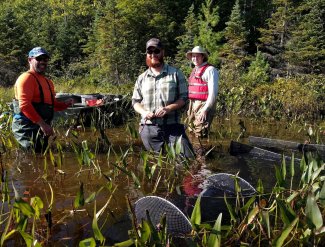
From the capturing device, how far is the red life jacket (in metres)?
5.90

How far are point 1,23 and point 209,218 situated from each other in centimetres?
3054

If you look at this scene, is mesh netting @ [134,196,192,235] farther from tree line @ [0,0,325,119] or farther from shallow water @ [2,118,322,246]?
tree line @ [0,0,325,119]

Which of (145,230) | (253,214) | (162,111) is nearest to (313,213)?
(253,214)

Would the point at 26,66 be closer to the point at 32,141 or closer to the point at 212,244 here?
the point at 32,141

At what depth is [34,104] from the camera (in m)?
5.36

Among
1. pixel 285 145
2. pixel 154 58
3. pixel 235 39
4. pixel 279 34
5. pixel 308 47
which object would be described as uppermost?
pixel 279 34

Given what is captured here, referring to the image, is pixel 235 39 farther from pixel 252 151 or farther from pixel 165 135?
pixel 165 135

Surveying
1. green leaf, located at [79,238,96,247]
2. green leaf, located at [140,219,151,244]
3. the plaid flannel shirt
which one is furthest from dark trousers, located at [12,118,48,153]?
green leaf, located at [140,219,151,244]

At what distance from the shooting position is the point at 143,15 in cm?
3691

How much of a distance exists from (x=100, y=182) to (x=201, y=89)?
246 cm

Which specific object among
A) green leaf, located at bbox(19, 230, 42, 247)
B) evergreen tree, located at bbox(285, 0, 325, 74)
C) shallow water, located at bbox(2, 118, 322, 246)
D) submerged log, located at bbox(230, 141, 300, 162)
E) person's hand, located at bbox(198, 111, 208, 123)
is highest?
evergreen tree, located at bbox(285, 0, 325, 74)

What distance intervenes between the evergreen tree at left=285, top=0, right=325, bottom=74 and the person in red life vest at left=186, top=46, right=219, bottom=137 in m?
24.1

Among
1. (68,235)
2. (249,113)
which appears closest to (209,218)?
(68,235)

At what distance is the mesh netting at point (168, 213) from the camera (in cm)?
259
